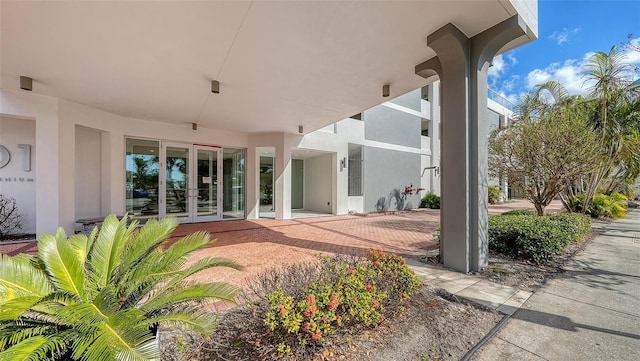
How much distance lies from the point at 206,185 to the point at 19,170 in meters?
4.40

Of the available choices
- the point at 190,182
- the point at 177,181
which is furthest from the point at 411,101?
the point at 177,181

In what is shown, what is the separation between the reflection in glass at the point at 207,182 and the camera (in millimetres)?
8984

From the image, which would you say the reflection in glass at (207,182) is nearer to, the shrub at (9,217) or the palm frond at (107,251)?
the shrub at (9,217)

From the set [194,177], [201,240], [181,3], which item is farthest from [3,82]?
[201,240]

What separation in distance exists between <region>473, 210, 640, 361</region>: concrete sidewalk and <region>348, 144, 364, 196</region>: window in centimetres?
807

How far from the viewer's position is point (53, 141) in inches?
224

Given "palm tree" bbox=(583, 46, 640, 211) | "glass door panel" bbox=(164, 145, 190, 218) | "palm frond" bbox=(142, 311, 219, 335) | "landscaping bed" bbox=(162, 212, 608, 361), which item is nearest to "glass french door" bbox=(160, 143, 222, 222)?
"glass door panel" bbox=(164, 145, 190, 218)

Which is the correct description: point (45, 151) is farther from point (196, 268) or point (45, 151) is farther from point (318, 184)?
point (318, 184)

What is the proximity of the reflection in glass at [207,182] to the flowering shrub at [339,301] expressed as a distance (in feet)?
24.3

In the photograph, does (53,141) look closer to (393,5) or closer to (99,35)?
(99,35)

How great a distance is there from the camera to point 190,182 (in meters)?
8.73

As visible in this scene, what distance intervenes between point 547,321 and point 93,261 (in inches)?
169

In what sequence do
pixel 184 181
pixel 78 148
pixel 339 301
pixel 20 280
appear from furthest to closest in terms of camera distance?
pixel 184 181 < pixel 78 148 < pixel 339 301 < pixel 20 280

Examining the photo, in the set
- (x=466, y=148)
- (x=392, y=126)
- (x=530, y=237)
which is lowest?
(x=530, y=237)
